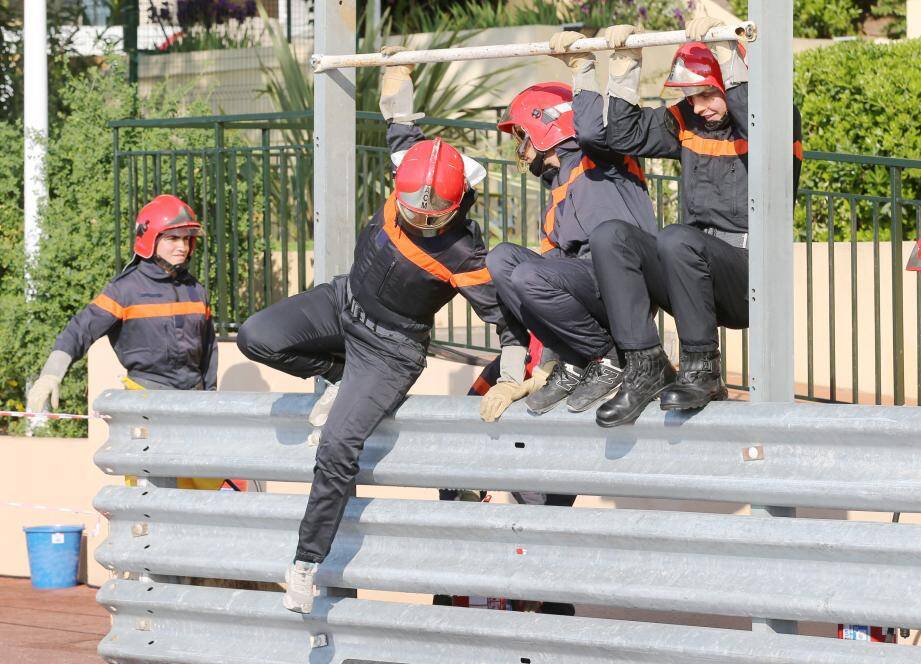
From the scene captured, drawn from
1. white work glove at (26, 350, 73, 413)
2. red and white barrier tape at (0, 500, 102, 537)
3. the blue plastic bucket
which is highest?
white work glove at (26, 350, 73, 413)

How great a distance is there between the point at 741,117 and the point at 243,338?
186 centimetres

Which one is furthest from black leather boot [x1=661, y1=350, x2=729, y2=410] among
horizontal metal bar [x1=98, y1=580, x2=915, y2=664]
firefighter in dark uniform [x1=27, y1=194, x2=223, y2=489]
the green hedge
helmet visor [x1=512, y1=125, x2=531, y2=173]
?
the green hedge

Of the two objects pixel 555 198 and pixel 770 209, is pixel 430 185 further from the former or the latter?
pixel 770 209

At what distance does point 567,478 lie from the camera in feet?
14.1

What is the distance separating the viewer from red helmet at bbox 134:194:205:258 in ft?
23.9

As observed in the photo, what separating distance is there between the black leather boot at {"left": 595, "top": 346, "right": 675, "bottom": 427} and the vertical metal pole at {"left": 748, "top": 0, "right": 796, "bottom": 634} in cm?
30

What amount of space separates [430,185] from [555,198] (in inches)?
27.4

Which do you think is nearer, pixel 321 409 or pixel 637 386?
pixel 637 386

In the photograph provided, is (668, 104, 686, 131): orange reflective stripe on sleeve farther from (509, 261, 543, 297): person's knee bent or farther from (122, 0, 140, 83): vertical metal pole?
(122, 0, 140, 83): vertical metal pole

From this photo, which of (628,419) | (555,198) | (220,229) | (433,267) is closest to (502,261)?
(433,267)

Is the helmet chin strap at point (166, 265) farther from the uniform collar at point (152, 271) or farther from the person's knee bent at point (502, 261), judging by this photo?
the person's knee bent at point (502, 261)

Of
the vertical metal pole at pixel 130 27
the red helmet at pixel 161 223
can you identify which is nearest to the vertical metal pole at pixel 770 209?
the red helmet at pixel 161 223

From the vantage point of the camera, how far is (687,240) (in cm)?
432

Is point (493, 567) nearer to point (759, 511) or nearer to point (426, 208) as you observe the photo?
point (759, 511)
